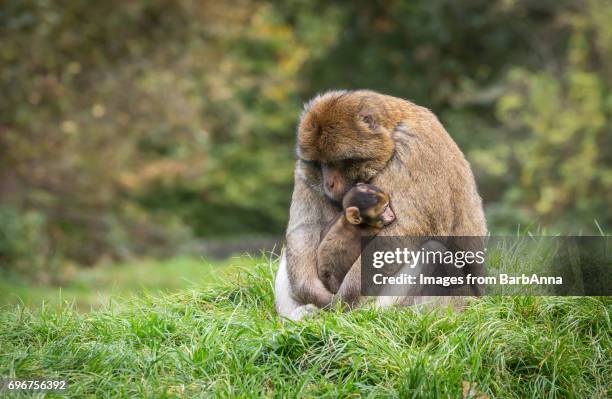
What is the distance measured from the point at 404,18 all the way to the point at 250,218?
701 cm

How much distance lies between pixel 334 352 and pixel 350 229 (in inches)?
28.8

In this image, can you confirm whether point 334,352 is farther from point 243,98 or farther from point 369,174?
point 243,98

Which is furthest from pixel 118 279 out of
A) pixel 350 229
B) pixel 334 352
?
pixel 334 352

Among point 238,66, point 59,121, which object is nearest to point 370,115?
point 59,121

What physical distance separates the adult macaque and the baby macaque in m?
0.07

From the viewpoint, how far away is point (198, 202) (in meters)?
22.5

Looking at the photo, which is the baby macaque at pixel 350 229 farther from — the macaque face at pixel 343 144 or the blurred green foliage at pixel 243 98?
the blurred green foliage at pixel 243 98

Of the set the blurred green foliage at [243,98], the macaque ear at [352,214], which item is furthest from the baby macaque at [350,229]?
the blurred green foliage at [243,98]

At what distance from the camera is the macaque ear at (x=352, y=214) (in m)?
4.66

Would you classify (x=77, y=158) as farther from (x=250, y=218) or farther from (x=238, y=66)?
(x=250, y=218)

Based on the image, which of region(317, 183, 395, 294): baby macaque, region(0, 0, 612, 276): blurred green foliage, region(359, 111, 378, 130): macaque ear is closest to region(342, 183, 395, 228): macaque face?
region(317, 183, 395, 294): baby macaque

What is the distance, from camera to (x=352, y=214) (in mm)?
4691

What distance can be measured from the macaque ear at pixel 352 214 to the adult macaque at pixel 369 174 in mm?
156

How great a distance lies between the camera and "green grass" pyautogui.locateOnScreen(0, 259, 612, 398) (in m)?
4.28
